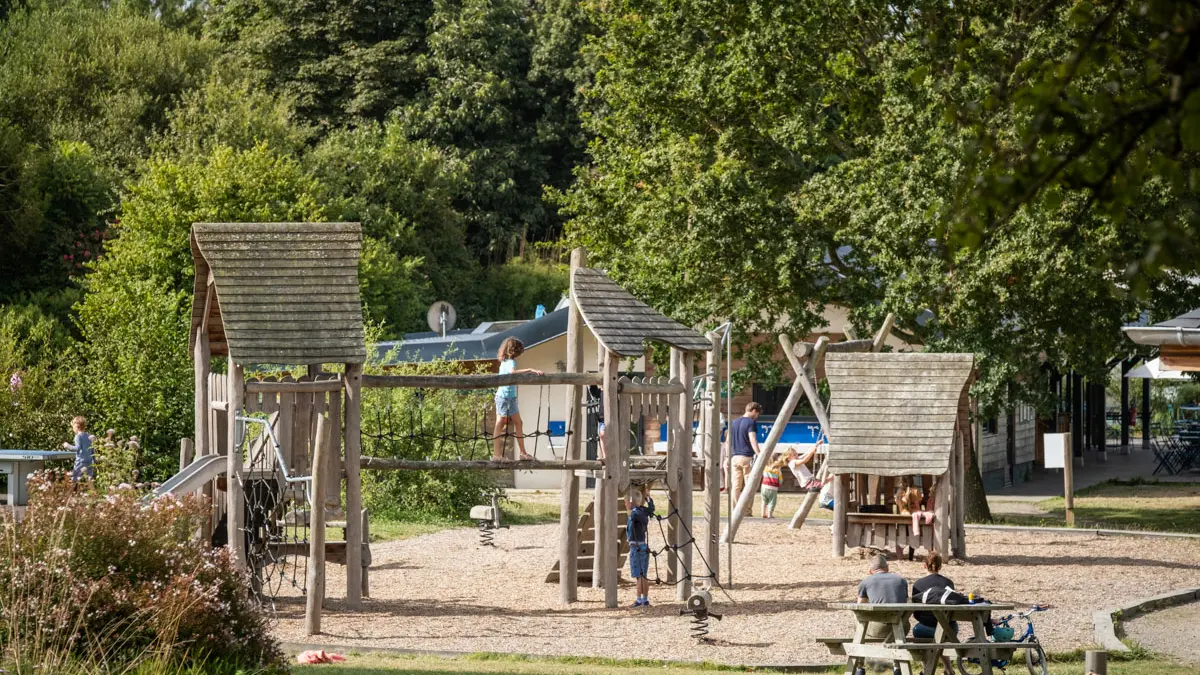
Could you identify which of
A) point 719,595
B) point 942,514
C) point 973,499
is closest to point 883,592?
point 719,595

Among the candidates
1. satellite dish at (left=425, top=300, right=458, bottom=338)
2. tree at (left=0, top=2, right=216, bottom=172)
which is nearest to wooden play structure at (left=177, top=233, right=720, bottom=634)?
satellite dish at (left=425, top=300, right=458, bottom=338)

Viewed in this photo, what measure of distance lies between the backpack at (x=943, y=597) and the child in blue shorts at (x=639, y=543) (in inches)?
156

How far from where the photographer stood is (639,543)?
1519 cm

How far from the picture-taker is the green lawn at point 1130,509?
80.5 ft

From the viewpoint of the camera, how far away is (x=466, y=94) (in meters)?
47.9

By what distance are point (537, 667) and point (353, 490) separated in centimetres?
392

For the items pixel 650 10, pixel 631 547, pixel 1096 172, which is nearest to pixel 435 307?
pixel 650 10

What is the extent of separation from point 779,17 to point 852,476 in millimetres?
6871

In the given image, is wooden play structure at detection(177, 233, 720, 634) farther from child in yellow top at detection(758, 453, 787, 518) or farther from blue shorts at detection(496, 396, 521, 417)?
child in yellow top at detection(758, 453, 787, 518)

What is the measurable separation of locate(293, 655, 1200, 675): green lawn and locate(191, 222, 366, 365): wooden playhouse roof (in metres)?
3.51

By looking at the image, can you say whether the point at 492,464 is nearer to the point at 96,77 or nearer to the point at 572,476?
the point at 572,476

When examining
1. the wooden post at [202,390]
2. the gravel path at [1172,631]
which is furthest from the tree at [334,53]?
the gravel path at [1172,631]

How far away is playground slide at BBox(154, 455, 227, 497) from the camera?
45.8ft

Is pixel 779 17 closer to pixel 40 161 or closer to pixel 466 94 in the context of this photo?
pixel 40 161
